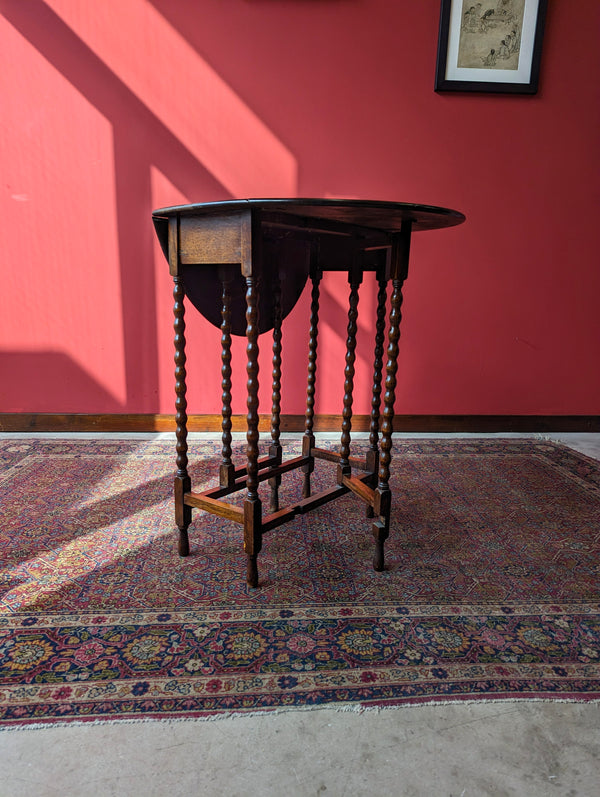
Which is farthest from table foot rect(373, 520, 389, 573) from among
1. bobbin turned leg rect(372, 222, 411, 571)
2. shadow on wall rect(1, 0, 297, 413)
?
shadow on wall rect(1, 0, 297, 413)

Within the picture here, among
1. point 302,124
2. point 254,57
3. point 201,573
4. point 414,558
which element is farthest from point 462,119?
point 201,573

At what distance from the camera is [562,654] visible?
1.47 m

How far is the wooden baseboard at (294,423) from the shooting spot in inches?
133

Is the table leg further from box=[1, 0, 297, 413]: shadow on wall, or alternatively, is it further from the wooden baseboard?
box=[1, 0, 297, 413]: shadow on wall

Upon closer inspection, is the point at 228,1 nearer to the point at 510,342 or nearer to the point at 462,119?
the point at 462,119

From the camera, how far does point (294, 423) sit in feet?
11.3

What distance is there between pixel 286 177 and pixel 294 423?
1.45m

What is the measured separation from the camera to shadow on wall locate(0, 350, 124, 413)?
3312 mm

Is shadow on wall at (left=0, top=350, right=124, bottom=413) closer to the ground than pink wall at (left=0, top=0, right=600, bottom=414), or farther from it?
closer to the ground

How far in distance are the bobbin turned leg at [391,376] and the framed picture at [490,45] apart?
194 cm

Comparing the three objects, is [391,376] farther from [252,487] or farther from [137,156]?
[137,156]

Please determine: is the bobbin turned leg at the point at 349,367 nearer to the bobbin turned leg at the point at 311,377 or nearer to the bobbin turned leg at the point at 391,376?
the bobbin turned leg at the point at 311,377

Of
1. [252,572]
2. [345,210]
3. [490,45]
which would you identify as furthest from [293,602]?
[490,45]

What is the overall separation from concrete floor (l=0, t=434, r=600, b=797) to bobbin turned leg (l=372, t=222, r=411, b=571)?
2.04 ft
